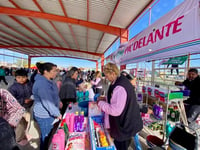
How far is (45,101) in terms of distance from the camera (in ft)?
4.73

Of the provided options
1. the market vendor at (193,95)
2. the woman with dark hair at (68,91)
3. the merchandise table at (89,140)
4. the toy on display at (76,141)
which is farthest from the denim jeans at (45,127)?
the market vendor at (193,95)

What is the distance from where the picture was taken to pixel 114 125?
125cm

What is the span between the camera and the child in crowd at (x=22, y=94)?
199 centimetres

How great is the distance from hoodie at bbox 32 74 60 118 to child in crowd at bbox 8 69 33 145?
74 centimetres

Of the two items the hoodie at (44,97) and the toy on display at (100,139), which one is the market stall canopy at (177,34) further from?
the hoodie at (44,97)

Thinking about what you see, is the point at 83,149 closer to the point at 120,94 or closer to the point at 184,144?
the point at 120,94

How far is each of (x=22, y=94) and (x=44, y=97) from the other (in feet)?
3.17

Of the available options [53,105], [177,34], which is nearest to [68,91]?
[53,105]

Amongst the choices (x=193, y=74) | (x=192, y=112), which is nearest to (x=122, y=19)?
(x=193, y=74)

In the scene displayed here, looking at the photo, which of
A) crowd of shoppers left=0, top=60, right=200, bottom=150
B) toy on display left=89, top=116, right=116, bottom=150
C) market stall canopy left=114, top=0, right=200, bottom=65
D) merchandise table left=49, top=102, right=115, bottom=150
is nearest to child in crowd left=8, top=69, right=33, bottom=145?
crowd of shoppers left=0, top=60, right=200, bottom=150

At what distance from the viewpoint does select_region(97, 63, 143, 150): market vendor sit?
1138 mm

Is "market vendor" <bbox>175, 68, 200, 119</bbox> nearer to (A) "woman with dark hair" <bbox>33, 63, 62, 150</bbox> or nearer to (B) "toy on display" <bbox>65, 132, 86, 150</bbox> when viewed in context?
(B) "toy on display" <bbox>65, 132, 86, 150</bbox>

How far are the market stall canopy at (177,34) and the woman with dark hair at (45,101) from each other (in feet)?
6.98

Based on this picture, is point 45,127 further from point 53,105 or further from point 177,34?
point 177,34
